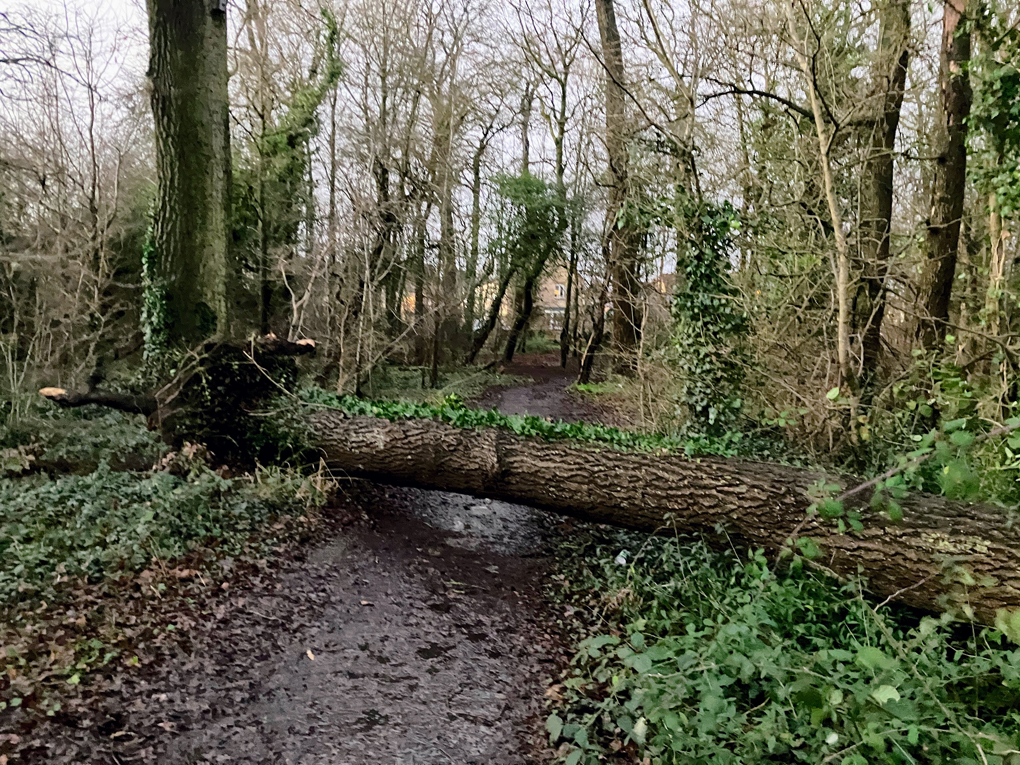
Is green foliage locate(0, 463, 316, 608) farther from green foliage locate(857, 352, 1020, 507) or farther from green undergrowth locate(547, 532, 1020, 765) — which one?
green foliage locate(857, 352, 1020, 507)

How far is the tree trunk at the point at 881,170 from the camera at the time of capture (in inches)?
292

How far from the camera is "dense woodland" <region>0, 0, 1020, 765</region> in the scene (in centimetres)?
395

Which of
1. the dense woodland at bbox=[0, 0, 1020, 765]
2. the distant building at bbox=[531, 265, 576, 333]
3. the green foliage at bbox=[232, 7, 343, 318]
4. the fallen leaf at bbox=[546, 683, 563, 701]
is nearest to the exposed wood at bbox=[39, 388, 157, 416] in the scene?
the dense woodland at bbox=[0, 0, 1020, 765]

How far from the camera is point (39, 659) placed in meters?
3.58

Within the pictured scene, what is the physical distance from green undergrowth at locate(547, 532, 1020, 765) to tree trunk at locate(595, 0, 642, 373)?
509 centimetres

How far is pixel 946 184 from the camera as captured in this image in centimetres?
745

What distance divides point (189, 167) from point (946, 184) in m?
9.17

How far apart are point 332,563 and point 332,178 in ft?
36.8

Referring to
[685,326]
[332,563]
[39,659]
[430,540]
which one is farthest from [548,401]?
[39,659]

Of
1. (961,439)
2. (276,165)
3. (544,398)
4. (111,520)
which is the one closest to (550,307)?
(544,398)


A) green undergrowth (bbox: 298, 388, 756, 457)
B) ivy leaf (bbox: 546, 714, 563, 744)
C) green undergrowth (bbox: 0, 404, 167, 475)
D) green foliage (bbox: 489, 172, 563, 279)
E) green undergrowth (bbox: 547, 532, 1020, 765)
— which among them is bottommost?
ivy leaf (bbox: 546, 714, 563, 744)

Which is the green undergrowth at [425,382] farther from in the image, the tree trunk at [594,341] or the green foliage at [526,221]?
the green foliage at [526,221]

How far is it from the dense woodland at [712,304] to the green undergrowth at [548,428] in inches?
1.7

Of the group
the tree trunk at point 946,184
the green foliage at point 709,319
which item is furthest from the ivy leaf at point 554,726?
the tree trunk at point 946,184
